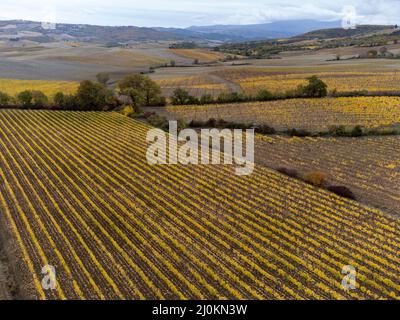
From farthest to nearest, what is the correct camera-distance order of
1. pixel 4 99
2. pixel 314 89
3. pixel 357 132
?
pixel 4 99 < pixel 314 89 < pixel 357 132

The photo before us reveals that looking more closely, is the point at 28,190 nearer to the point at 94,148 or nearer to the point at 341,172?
the point at 94,148

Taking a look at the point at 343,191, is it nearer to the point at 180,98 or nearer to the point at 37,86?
the point at 180,98

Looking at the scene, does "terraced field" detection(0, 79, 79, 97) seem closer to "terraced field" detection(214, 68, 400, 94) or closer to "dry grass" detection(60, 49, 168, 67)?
"terraced field" detection(214, 68, 400, 94)

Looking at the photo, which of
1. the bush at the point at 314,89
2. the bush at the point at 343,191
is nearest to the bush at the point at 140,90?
the bush at the point at 314,89

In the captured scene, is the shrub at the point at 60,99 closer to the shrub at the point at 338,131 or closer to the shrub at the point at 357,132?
the shrub at the point at 338,131

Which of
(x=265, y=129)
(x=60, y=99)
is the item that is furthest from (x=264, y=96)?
(x=60, y=99)

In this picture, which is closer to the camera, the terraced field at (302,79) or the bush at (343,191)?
the bush at (343,191)
